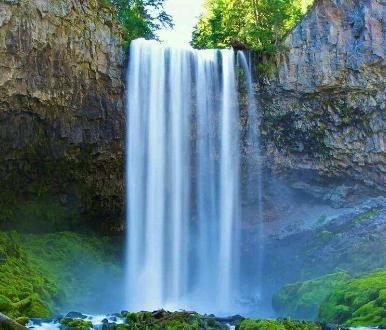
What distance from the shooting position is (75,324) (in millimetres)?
14859

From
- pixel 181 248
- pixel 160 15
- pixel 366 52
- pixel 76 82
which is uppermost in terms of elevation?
pixel 160 15

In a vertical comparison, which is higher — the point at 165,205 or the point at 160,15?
the point at 160,15

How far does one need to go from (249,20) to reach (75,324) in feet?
74.9

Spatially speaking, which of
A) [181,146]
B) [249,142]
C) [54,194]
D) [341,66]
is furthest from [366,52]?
[54,194]

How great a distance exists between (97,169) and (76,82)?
436cm

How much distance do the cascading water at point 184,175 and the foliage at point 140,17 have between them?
4.16 metres

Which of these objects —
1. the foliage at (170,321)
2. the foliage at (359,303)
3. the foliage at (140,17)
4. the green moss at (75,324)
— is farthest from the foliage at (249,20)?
the green moss at (75,324)

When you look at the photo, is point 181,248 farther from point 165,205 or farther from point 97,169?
point 97,169

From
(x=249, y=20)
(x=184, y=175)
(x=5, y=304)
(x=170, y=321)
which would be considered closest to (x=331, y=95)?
(x=184, y=175)

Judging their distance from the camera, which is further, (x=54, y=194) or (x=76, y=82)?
(x=54, y=194)

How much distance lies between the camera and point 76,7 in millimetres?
23391

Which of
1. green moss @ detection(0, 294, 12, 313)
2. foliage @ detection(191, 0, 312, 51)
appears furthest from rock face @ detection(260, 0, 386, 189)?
green moss @ detection(0, 294, 12, 313)

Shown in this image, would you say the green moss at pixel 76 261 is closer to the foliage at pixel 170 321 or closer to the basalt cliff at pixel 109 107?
the basalt cliff at pixel 109 107

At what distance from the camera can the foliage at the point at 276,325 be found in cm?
1431
